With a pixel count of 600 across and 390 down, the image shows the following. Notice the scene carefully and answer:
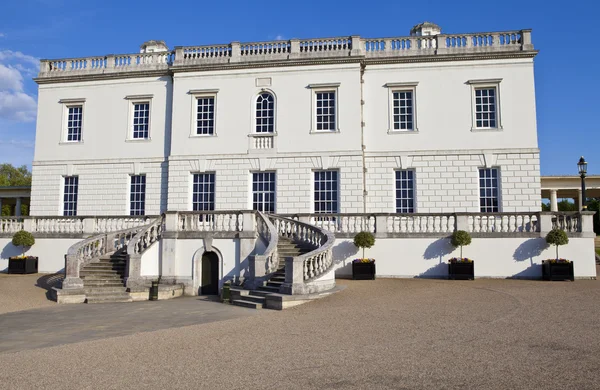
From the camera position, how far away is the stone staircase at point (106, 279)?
54.3ft

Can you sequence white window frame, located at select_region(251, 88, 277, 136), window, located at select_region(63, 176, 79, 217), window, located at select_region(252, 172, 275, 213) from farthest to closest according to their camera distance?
window, located at select_region(63, 176, 79, 217), white window frame, located at select_region(251, 88, 277, 136), window, located at select_region(252, 172, 275, 213)

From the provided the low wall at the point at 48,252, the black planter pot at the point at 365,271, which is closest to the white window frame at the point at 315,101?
the black planter pot at the point at 365,271

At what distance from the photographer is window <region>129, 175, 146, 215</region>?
25.7 m

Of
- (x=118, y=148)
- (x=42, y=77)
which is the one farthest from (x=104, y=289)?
(x=42, y=77)

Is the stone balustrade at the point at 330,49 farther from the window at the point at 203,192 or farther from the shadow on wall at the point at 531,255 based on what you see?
the shadow on wall at the point at 531,255

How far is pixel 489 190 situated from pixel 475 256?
5.00 meters

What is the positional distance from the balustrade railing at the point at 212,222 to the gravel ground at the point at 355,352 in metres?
6.53

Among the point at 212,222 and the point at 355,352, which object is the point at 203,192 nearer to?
the point at 212,222

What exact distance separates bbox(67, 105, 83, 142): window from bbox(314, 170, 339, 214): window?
13.1 m

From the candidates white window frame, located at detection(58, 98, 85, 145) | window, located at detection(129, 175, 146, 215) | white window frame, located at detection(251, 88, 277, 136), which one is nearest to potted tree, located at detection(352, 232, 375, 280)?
white window frame, located at detection(251, 88, 277, 136)

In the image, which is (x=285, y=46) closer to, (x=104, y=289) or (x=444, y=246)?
(x=444, y=246)

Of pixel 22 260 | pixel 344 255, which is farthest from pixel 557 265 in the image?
pixel 22 260

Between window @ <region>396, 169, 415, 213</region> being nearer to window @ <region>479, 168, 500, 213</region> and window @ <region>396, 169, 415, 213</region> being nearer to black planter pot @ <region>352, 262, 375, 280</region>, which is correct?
window @ <region>479, 168, 500, 213</region>

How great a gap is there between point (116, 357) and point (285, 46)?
19.3 m
